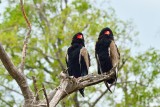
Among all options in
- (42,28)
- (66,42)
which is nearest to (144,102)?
(66,42)

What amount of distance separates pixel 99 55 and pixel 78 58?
19.4 inches

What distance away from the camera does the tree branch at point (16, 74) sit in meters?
3.49

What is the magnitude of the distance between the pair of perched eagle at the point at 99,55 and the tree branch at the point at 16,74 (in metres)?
1.93

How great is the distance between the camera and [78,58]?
6.49 metres

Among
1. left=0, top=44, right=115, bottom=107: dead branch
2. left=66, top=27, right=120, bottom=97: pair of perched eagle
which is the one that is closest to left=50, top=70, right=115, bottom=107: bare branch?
left=0, top=44, right=115, bottom=107: dead branch

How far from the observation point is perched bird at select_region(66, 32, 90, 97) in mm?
6284

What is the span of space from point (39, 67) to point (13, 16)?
180 centimetres

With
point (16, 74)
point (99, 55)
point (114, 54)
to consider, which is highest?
point (99, 55)

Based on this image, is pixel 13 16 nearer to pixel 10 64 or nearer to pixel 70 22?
pixel 70 22

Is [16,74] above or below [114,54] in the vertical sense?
below

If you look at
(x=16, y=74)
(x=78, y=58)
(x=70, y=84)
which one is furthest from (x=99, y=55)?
(x=16, y=74)

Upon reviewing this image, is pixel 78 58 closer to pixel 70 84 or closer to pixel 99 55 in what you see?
pixel 99 55

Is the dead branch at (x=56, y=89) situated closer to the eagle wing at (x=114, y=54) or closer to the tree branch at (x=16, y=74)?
the tree branch at (x=16, y=74)

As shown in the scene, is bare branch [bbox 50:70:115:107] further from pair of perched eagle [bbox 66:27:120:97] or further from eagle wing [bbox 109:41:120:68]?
eagle wing [bbox 109:41:120:68]
